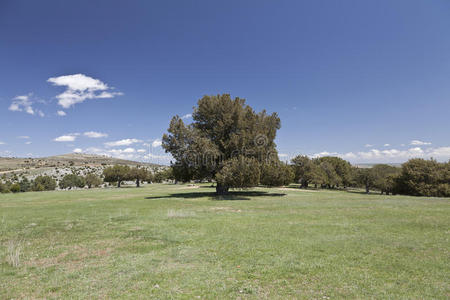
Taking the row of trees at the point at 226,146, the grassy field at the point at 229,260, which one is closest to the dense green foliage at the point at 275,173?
the row of trees at the point at 226,146

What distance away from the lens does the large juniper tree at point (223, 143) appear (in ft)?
96.2

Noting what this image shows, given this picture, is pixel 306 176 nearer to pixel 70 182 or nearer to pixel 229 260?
pixel 229 260

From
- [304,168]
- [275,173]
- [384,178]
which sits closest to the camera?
[275,173]

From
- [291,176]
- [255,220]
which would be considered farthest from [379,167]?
[255,220]

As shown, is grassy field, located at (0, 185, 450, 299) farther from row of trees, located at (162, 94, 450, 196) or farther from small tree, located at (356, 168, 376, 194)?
small tree, located at (356, 168, 376, 194)

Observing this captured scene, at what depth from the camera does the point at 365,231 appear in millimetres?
11875

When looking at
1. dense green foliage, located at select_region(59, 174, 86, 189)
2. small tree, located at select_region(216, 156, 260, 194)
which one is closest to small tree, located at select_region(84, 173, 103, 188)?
dense green foliage, located at select_region(59, 174, 86, 189)

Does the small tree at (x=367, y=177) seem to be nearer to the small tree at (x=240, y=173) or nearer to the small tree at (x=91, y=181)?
the small tree at (x=240, y=173)

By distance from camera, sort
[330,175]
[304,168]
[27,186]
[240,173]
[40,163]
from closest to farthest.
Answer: [240,173], [27,186], [304,168], [330,175], [40,163]

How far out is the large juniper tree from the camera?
96.2 ft

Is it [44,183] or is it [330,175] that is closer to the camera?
[44,183]

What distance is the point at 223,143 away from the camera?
102 feet

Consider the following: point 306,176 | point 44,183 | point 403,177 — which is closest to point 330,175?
point 306,176

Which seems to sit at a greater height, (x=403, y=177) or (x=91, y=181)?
(x=403, y=177)
